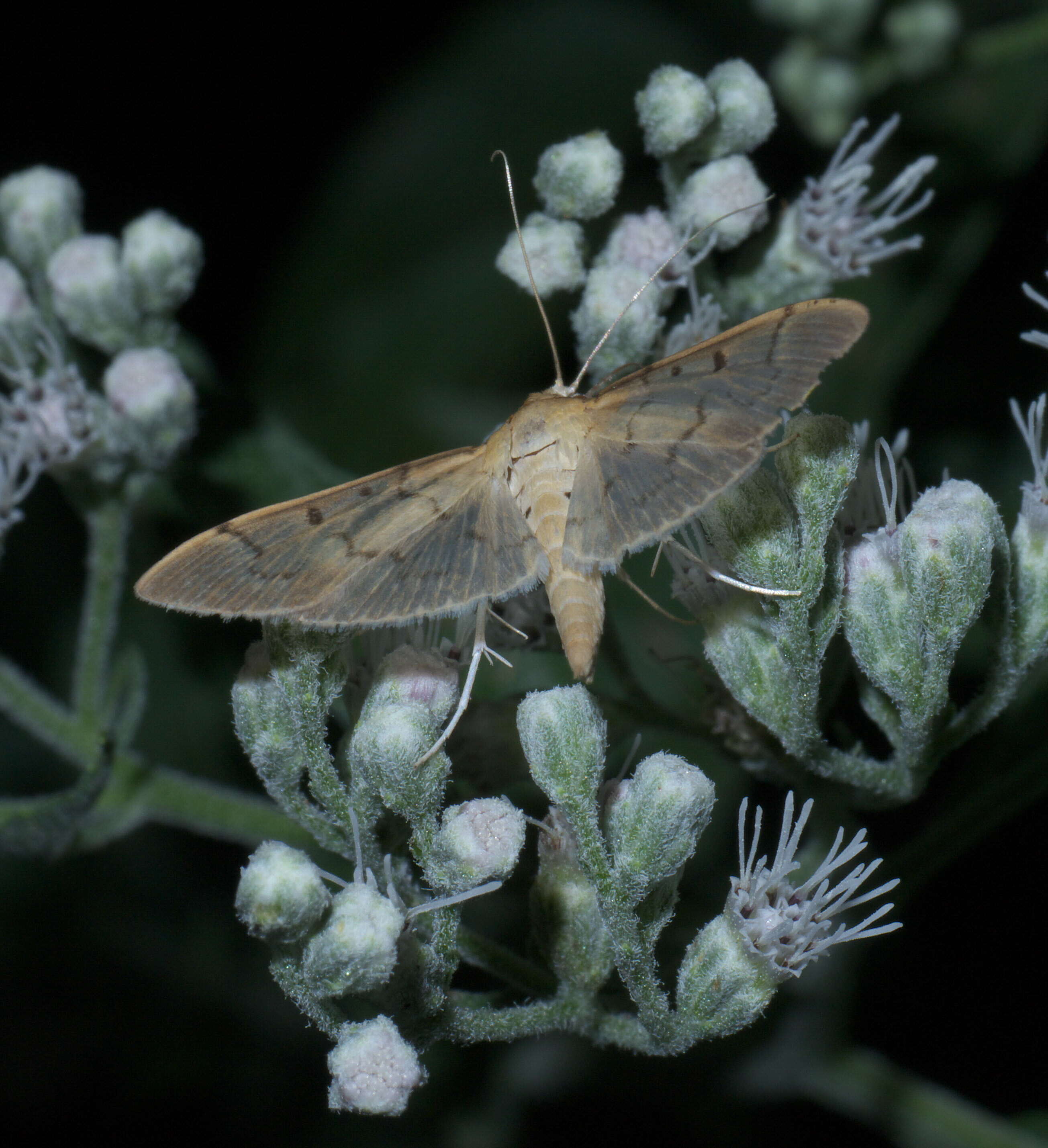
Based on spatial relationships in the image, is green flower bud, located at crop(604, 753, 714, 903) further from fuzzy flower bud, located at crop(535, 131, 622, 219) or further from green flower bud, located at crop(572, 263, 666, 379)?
fuzzy flower bud, located at crop(535, 131, 622, 219)

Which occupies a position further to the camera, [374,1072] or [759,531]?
[759,531]

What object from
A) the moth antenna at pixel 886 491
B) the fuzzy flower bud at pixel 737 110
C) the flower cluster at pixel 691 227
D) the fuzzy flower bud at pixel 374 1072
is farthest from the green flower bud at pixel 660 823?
the fuzzy flower bud at pixel 737 110

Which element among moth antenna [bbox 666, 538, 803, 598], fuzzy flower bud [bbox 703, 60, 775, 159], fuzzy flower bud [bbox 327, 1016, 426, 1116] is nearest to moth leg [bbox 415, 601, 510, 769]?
moth antenna [bbox 666, 538, 803, 598]

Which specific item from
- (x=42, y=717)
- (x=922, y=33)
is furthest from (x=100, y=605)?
(x=922, y=33)

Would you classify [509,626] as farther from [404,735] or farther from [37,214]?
→ [37,214]

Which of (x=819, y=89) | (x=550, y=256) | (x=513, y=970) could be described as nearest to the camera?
(x=513, y=970)

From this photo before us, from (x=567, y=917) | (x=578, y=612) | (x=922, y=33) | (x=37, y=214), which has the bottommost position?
(x=567, y=917)
